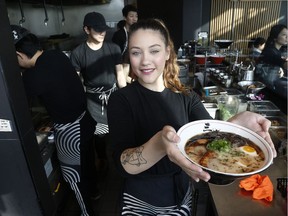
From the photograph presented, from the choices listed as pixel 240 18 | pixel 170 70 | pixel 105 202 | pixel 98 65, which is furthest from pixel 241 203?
pixel 240 18

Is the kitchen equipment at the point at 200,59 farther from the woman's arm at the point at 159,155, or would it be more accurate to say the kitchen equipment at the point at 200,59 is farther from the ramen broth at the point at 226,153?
the woman's arm at the point at 159,155

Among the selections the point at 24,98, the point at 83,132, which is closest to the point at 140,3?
the point at 83,132

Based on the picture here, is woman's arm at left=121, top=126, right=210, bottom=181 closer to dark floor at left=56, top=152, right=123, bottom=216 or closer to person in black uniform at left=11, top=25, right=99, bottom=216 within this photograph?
person in black uniform at left=11, top=25, right=99, bottom=216

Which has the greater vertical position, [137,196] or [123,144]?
[123,144]

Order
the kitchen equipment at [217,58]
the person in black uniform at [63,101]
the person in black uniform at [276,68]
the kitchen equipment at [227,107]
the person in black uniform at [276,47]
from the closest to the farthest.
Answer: the person in black uniform at [63,101], the kitchen equipment at [227,107], the person in black uniform at [276,68], the person in black uniform at [276,47], the kitchen equipment at [217,58]

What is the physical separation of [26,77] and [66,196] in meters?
1.44

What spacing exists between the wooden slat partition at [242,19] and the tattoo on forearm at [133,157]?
719 centimetres

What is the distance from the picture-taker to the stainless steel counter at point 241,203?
119cm

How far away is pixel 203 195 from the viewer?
205cm

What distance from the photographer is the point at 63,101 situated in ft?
6.61

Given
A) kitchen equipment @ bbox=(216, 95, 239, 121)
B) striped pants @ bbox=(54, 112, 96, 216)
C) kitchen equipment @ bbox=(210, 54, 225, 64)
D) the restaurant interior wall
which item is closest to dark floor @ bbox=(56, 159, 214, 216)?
striped pants @ bbox=(54, 112, 96, 216)

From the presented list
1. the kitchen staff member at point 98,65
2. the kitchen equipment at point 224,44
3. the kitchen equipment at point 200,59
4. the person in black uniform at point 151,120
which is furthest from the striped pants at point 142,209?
the kitchen equipment at point 224,44

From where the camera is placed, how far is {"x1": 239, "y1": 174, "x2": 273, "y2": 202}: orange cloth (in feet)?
4.15

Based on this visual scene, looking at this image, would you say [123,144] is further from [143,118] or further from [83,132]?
[83,132]
